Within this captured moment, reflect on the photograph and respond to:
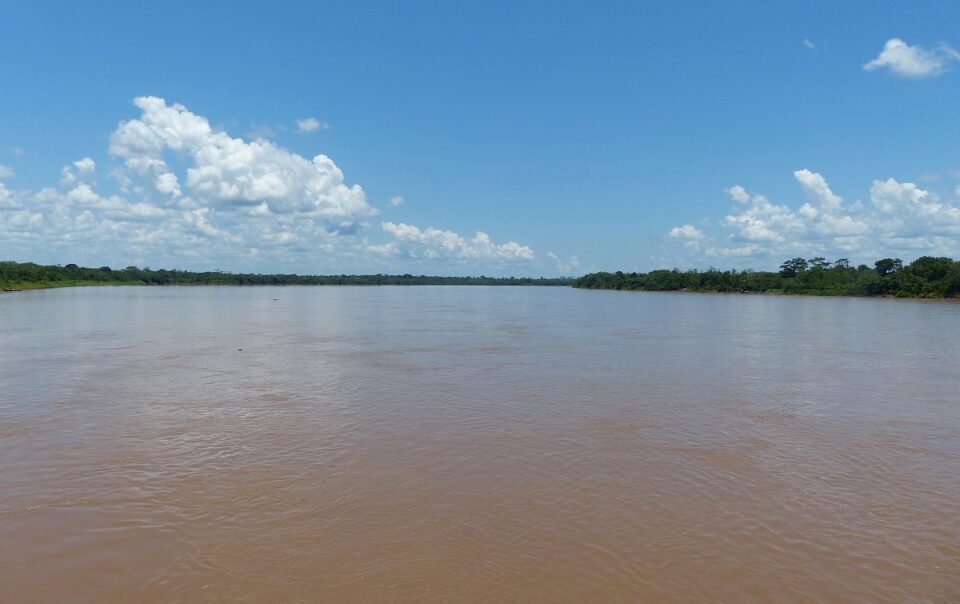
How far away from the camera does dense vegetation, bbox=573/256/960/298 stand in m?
56.3

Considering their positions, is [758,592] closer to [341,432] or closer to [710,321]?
[341,432]

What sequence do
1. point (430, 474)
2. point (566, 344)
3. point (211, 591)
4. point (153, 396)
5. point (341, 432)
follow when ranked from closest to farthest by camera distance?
point (211, 591) → point (430, 474) → point (341, 432) → point (153, 396) → point (566, 344)

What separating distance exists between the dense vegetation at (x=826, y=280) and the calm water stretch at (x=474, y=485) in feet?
175

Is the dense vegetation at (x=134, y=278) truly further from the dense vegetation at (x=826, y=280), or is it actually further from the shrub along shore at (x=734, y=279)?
the dense vegetation at (x=826, y=280)

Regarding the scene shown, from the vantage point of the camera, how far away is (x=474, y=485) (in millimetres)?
6348

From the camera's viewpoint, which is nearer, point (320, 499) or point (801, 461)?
point (320, 499)

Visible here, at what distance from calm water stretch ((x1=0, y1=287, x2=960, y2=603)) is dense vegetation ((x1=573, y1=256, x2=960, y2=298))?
5342cm

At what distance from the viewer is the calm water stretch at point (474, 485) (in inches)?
175

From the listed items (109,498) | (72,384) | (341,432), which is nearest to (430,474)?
(341,432)

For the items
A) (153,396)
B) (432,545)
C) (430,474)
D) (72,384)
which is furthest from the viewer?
(72,384)

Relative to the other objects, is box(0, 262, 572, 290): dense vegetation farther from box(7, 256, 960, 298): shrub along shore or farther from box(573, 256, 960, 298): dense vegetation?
box(573, 256, 960, 298): dense vegetation

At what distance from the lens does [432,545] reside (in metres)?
4.92

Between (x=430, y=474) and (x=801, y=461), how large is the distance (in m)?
4.79

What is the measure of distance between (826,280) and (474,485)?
8432 centimetres
